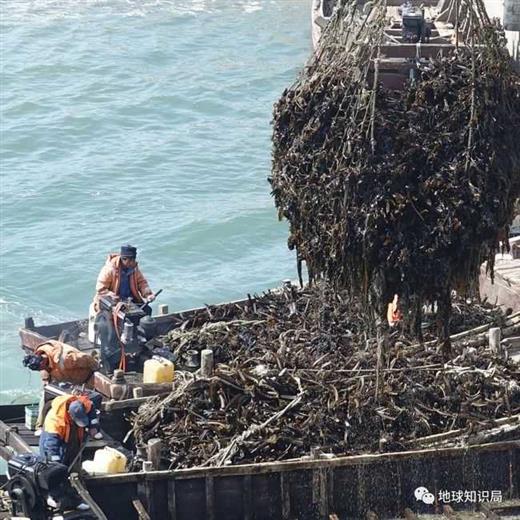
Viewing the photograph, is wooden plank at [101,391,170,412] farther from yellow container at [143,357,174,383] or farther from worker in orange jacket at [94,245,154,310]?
worker in orange jacket at [94,245,154,310]

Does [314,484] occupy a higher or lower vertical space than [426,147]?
lower

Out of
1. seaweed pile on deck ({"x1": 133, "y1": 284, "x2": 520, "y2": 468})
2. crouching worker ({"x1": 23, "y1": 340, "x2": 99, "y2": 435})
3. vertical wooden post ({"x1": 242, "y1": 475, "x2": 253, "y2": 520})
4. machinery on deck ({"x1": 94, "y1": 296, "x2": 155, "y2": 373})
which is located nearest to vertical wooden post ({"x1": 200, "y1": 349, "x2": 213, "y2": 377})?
seaweed pile on deck ({"x1": 133, "y1": 284, "x2": 520, "y2": 468})

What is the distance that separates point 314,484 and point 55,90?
111ft

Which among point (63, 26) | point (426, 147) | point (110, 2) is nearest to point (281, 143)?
point (426, 147)

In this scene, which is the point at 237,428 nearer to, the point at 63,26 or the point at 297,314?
the point at 297,314

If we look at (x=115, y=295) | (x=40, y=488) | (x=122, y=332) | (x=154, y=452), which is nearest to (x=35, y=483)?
(x=40, y=488)

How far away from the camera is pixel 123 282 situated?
18.2 m

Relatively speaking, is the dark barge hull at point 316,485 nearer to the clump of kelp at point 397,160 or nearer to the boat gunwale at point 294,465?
the boat gunwale at point 294,465

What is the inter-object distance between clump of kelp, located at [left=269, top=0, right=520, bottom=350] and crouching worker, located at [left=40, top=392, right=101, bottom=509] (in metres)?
2.82

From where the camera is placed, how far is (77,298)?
1252 inches

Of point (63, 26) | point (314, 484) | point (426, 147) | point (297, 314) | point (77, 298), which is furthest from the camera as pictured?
point (63, 26)

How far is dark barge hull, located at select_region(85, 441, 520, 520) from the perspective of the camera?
1567 cm

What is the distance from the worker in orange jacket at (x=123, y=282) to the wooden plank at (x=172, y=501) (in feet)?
10.0

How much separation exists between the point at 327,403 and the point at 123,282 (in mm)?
3223
